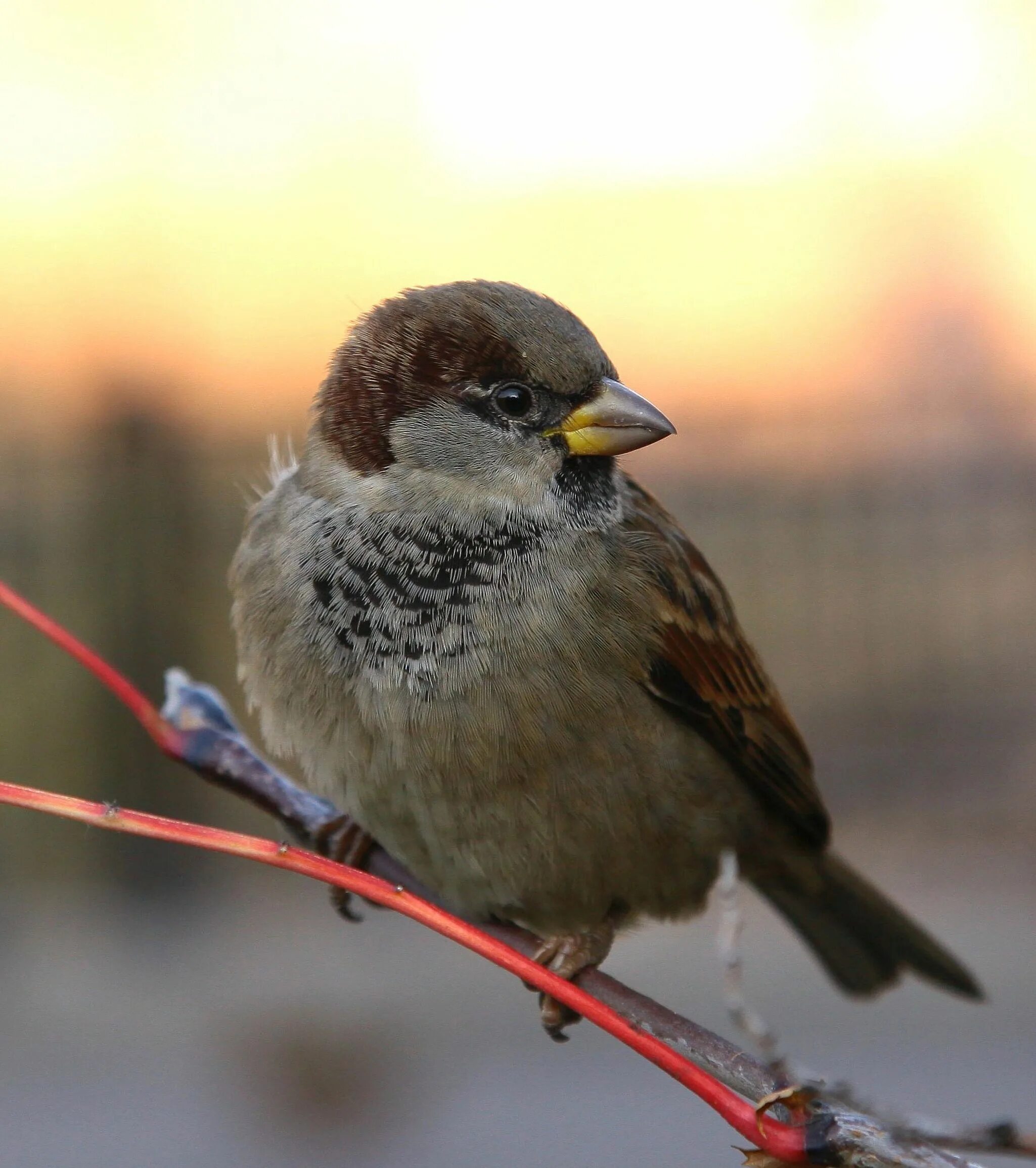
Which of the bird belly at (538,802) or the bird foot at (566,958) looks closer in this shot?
the bird belly at (538,802)

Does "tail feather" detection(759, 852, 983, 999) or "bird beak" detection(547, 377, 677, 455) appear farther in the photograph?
"tail feather" detection(759, 852, 983, 999)

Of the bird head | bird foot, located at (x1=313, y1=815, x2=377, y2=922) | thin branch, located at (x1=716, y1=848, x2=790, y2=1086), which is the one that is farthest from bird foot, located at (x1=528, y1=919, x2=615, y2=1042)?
thin branch, located at (x1=716, y1=848, x2=790, y2=1086)

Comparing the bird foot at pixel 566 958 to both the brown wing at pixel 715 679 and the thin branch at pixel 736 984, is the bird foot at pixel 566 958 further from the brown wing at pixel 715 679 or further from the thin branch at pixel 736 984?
the thin branch at pixel 736 984

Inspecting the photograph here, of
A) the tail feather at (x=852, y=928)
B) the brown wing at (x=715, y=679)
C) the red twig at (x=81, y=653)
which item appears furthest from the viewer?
the tail feather at (x=852, y=928)

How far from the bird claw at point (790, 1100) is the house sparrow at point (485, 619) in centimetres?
90

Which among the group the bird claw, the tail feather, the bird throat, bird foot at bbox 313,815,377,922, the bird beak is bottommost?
the tail feather

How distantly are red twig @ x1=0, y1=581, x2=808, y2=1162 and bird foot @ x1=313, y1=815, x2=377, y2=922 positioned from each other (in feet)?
3.62

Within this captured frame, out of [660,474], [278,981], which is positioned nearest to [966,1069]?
[278,981]

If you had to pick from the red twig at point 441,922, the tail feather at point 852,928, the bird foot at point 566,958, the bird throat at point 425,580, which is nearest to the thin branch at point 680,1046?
the red twig at point 441,922

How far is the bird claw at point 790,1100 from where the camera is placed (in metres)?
0.98

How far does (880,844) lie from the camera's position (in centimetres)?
638

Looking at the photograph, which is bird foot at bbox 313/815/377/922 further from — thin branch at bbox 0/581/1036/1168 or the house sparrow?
thin branch at bbox 0/581/1036/1168

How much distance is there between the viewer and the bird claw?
0.98m

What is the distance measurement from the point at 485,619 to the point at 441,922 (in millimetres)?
851
